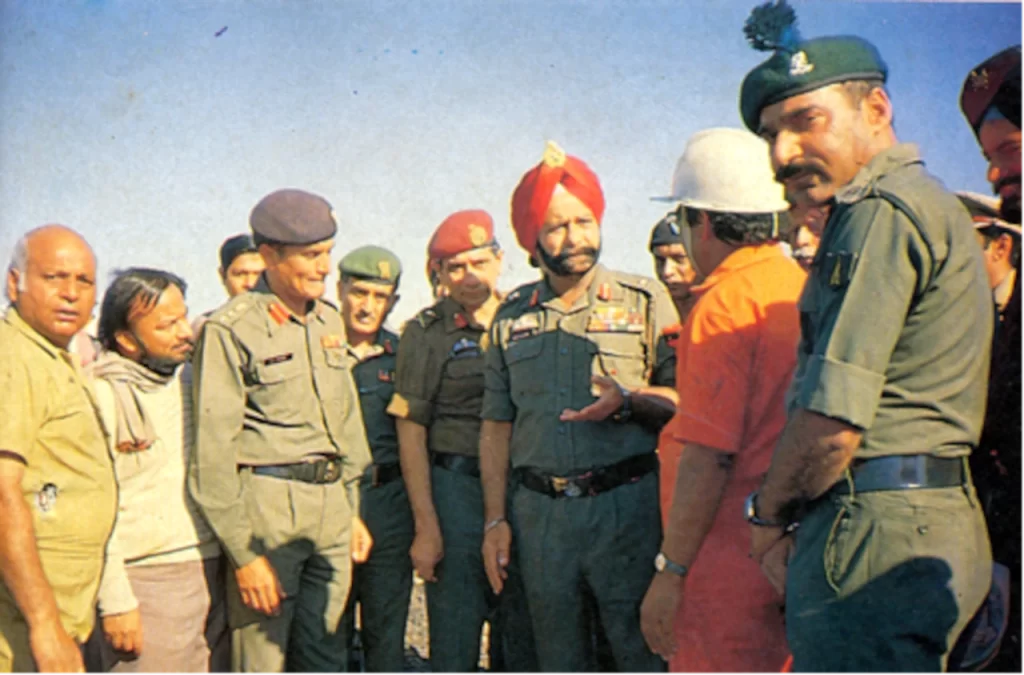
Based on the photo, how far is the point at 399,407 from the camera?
4.38 metres

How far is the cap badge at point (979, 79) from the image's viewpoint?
2.61 metres

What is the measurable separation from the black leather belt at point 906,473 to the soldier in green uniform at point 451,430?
8.14 ft

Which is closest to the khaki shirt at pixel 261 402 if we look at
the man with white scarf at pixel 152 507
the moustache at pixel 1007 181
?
the man with white scarf at pixel 152 507

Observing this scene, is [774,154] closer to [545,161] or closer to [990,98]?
[990,98]

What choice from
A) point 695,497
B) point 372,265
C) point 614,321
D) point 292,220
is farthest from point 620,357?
point 372,265

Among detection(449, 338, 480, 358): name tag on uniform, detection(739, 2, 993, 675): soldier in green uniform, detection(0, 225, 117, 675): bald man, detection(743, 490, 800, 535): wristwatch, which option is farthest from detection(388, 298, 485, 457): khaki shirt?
detection(739, 2, 993, 675): soldier in green uniform

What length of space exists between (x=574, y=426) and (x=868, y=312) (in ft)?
5.72

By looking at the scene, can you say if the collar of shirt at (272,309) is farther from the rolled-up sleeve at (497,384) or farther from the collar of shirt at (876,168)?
the collar of shirt at (876,168)

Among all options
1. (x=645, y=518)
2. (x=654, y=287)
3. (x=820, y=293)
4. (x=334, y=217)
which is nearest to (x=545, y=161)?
(x=654, y=287)

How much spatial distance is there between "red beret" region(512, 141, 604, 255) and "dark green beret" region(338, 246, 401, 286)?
1.33m

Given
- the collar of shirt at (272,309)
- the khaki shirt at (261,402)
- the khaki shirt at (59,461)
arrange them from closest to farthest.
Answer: the khaki shirt at (59,461), the khaki shirt at (261,402), the collar of shirt at (272,309)

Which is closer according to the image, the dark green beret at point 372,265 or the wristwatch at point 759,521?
the wristwatch at point 759,521

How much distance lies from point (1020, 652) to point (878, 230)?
4.11 feet

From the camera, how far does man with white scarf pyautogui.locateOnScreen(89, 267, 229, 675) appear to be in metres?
3.34
